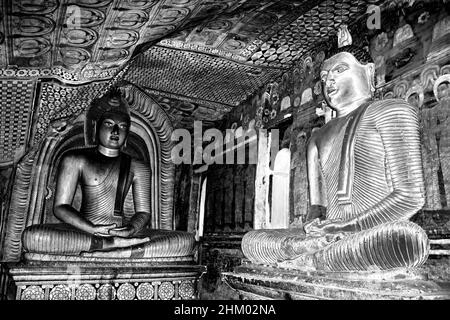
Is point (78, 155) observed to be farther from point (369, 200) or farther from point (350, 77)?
point (369, 200)

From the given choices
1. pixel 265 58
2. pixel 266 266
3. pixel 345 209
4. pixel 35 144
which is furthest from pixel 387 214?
pixel 35 144

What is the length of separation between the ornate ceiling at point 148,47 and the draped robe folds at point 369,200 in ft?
3.99

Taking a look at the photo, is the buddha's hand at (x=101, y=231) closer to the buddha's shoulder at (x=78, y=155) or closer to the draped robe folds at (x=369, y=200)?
the buddha's shoulder at (x=78, y=155)

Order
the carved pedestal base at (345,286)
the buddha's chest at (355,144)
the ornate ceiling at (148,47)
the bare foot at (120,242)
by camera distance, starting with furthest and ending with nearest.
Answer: the bare foot at (120,242) < the ornate ceiling at (148,47) < the buddha's chest at (355,144) < the carved pedestal base at (345,286)

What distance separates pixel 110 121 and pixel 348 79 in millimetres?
2914

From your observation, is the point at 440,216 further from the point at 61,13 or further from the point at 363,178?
the point at 61,13

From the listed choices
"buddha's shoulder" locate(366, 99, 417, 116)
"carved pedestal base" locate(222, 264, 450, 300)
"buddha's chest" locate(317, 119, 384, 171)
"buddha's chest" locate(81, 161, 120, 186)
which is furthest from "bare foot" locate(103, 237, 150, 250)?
"buddha's shoulder" locate(366, 99, 417, 116)

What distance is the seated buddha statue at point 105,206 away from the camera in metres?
3.62

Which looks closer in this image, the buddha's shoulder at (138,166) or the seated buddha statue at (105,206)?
the seated buddha statue at (105,206)

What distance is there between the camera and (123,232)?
3.88 metres

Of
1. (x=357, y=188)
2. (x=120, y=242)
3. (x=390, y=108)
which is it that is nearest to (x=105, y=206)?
(x=120, y=242)

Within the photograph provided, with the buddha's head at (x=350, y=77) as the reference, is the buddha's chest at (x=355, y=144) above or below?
below

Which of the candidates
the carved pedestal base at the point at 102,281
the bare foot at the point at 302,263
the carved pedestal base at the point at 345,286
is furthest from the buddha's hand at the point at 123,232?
the bare foot at the point at 302,263

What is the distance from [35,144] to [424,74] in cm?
423
